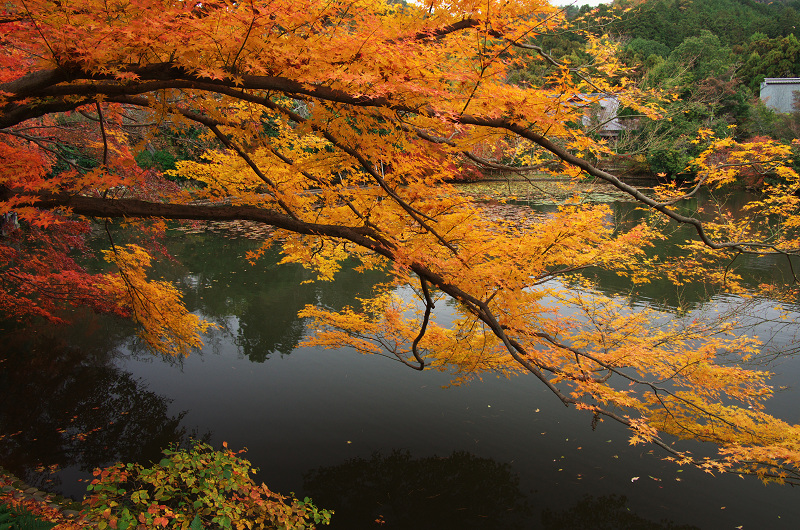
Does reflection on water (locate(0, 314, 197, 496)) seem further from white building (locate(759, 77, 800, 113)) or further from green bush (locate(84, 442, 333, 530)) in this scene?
white building (locate(759, 77, 800, 113))

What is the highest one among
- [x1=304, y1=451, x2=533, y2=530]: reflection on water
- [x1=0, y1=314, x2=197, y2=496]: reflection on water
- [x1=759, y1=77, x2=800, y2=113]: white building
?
[x1=759, y1=77, x2=800, y2=113]: white building

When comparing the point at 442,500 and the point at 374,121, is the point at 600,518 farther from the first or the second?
the point at 374,121

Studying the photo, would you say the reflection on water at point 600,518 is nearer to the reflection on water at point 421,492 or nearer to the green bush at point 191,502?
the reflection on water at point 421,492

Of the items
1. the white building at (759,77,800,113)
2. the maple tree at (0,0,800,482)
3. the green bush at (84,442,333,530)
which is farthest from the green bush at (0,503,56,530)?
the white building at (759,77,800,113)

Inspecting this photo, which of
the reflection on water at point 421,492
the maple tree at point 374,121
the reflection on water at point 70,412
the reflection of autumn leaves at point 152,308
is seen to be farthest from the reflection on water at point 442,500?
the reflection of autumn leaves at point 152,308

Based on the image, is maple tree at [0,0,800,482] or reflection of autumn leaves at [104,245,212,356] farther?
reflection of autumn leaves at [104,245,212,356]

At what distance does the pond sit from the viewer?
4.57m

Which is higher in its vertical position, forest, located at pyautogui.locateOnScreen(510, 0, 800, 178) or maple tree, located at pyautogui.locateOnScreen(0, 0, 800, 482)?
forest, located at pyautogui.locateOnScreen(510, 0, 800, 178)

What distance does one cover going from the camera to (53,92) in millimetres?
2719

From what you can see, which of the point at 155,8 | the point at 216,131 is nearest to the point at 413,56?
the point at 155,8

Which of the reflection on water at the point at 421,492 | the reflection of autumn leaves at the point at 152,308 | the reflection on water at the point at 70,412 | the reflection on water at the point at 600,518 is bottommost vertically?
the reflection on water at the point at 600,518

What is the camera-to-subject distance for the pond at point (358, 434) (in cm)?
457

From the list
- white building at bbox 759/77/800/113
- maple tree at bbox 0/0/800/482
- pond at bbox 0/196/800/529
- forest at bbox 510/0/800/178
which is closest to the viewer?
maple tree at bbox 0/0/800/482

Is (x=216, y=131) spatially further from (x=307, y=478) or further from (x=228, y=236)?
(x=228, y=236)
